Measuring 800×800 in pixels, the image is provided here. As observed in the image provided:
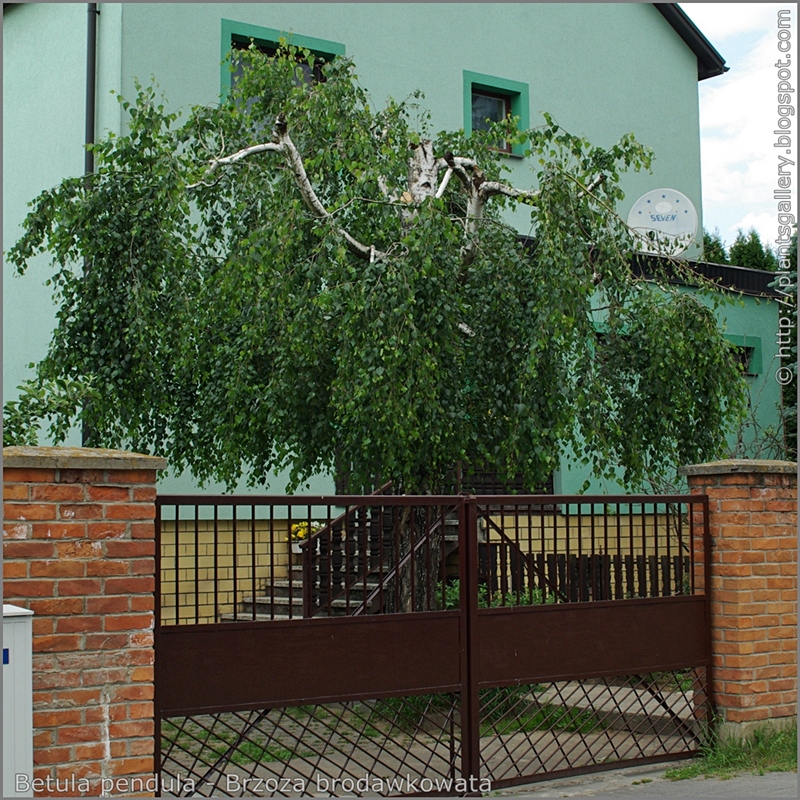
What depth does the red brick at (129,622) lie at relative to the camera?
4836 millimetres

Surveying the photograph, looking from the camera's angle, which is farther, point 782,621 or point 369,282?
point 369,282

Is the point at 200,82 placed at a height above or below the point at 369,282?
above

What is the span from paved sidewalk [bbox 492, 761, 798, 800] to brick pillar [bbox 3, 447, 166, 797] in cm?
246

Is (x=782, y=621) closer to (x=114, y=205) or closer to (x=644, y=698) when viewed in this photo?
(x=644, y=698)

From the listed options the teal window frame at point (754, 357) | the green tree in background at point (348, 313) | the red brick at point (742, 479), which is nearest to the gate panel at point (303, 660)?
the green tree in background at point (348, 313)

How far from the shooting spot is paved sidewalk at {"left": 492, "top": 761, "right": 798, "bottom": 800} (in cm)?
616

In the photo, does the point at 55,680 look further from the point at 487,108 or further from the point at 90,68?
the point at 487,108

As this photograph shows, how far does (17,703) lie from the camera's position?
418 centimetres

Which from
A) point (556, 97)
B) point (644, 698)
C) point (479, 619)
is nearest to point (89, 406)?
point (479, 619)

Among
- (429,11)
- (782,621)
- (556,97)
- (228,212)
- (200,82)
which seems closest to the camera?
(782,621)

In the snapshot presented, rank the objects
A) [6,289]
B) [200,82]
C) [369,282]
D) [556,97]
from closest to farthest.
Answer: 1. [369,282]
2. [200,82]
3. [6,289]
4. [556,97]

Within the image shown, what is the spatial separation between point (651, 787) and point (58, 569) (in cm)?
383

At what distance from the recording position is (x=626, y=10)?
16516 millimetres

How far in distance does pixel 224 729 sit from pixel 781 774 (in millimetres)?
4161
